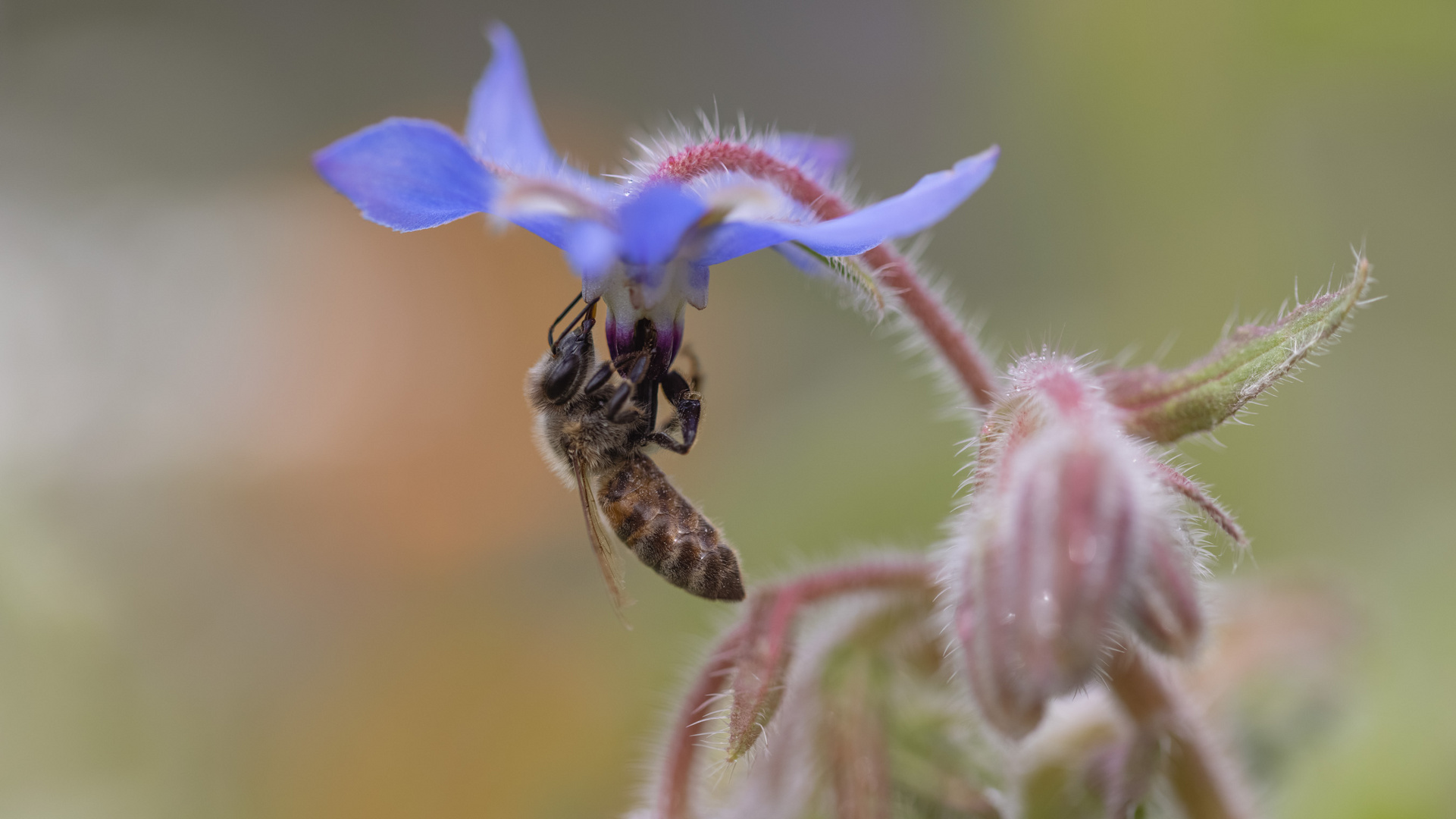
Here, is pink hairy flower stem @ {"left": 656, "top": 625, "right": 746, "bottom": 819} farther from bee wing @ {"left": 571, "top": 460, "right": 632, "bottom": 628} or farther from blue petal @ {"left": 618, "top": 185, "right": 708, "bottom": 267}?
blue petal @ {"left": 618, "top": 185, "right": 708, "bottom": 267}

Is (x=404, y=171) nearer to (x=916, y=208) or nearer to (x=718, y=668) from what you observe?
(x=916, y=208)

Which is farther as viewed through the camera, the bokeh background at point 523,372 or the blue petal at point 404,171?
the bokeh background at point 523,372

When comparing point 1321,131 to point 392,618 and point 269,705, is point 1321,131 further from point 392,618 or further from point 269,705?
point 269,705

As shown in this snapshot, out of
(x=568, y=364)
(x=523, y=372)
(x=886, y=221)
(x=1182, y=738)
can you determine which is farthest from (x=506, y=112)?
(x=523, y=372)

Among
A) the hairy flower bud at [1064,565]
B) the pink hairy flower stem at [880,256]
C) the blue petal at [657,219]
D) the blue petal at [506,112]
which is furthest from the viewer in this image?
the blue petal at [506,112]

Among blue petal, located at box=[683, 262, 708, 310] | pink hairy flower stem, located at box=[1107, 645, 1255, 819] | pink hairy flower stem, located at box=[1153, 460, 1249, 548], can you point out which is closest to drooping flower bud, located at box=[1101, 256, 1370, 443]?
pink hairy flower stem, located at box=[1153, 460, 1249, 548]

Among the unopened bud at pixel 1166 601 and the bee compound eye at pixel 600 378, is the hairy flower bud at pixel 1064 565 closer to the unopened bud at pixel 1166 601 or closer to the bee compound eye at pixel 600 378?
the unopened bud at pixel 1166 601

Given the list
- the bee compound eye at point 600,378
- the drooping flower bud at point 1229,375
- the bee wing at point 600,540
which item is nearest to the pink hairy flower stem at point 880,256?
the drooping flower bud at point 1229,375

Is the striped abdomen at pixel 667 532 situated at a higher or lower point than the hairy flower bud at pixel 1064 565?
higher
